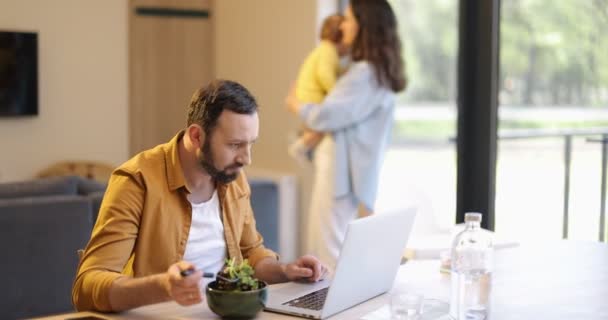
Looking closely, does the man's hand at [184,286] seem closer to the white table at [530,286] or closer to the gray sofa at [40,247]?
the white table at [530,286]

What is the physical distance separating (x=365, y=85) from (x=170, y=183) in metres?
A: 2.08

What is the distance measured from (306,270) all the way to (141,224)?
44 centimetres

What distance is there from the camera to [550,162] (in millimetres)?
4508

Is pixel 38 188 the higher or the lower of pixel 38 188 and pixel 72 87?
the lower

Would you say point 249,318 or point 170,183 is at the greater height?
point 170,183

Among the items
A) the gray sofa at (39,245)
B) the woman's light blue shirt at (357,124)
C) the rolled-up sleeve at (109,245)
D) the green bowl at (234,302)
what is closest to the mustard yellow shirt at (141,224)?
the rolled-up sleeve at (109,245)

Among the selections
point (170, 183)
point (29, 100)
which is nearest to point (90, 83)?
point (29, 100)

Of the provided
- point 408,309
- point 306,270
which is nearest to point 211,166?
point 306,270

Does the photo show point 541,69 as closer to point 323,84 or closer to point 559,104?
point 559,104

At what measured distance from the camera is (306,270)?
2.35 meters

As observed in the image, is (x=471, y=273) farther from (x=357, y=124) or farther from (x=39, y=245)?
(x=357, y=124)

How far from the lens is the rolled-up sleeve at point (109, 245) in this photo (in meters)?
2.09

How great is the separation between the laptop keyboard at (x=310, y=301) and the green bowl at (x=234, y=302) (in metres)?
0.14

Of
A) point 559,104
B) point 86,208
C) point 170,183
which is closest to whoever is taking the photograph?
point 170,183
